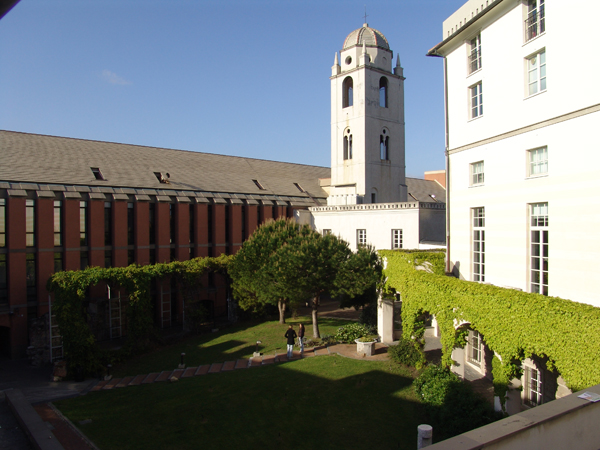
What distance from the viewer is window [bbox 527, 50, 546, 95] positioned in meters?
13.2

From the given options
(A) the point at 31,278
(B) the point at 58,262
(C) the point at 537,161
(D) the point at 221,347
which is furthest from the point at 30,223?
(C) the point at 537,161

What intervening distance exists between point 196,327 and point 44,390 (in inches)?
423

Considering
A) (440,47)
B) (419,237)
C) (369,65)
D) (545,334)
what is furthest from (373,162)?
(545,334)

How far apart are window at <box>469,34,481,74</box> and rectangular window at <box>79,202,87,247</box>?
25.5 m

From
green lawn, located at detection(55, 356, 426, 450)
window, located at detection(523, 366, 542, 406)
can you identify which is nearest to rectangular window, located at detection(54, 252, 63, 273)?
green lawn, located at detection(55, 356, 426, 450)

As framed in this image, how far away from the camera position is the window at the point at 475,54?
16500 millimetres

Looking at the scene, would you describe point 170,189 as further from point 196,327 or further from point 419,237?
point 419,237

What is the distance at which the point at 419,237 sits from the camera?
91.0 feet

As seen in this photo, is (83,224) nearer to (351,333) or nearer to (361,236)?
(351,333)

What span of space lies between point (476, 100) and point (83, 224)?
1012 inches

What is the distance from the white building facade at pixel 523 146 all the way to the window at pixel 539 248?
0.03 m

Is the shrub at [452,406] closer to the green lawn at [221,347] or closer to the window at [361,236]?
the green lawn at [221,347]

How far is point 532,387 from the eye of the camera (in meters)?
14.2

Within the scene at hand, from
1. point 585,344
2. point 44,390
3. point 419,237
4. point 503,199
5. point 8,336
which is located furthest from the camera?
point 419,237
